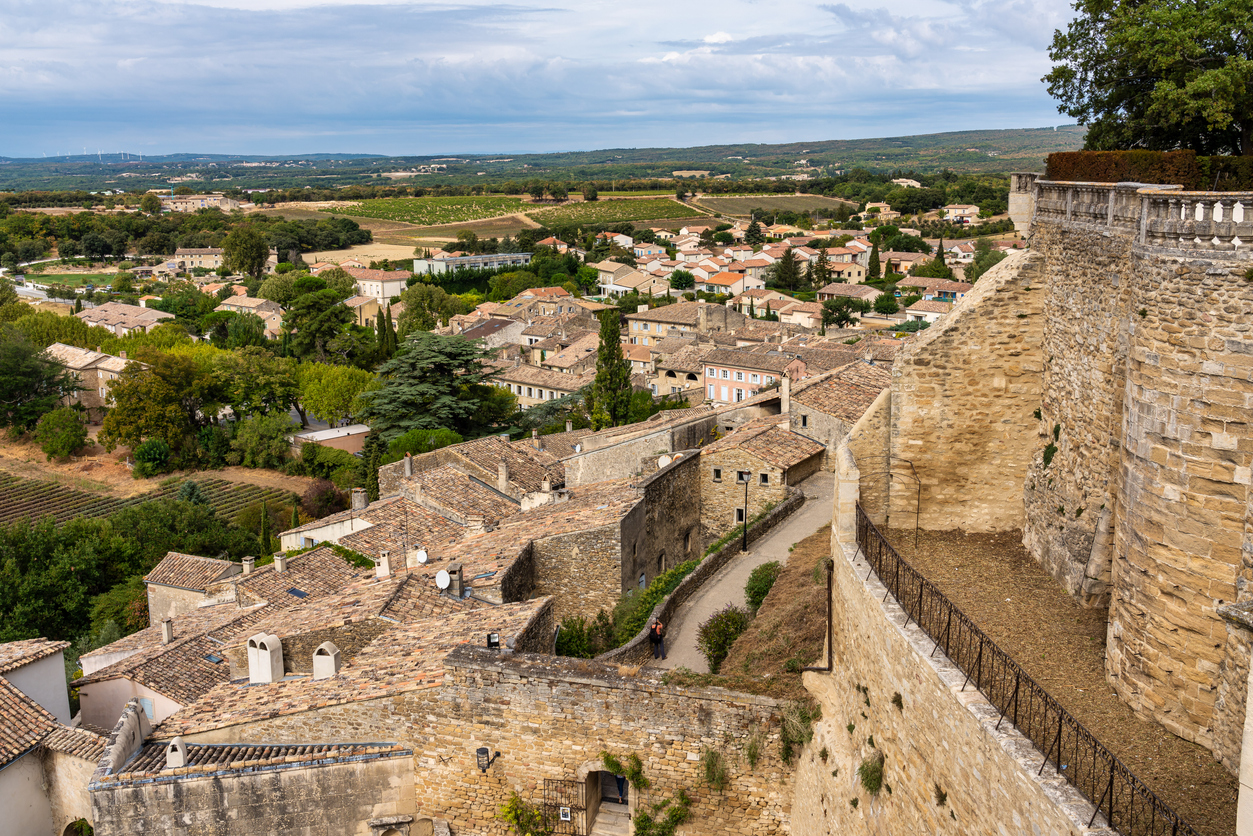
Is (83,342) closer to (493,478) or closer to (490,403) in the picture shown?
(490,403)

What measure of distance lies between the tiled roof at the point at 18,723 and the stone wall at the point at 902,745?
12756 millimetres

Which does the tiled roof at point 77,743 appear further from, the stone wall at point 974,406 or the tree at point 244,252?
the tree at point 244,252

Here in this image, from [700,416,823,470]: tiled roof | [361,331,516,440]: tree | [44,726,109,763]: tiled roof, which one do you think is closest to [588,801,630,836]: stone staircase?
[44,726,109,763]: tiled roof

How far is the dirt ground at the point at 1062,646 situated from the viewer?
22.6 feet

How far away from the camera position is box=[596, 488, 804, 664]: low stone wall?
14.7 m

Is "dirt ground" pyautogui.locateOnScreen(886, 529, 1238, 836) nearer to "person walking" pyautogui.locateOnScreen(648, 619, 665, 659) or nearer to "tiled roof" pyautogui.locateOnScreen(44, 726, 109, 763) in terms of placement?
"person walking" pyautogui.locateOnScreen(648, 619, 665, 659)

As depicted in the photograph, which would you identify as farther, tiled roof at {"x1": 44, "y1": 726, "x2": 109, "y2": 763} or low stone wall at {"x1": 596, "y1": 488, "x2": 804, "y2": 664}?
tiled roof at {"x1": 44, "y1": 726, "x2": 109, "y2": 763}

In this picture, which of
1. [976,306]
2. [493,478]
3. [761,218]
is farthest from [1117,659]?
[761,218]

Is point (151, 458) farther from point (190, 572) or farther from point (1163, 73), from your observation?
point (1163, 73)

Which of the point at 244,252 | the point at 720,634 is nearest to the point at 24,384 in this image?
the point at 720,634

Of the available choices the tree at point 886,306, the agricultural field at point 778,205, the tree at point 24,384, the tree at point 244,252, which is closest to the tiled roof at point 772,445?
the tree at point 24,384

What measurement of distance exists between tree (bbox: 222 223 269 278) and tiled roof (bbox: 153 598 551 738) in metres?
122

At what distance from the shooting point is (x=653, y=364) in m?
66.0

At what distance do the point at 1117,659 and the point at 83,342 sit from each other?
8109 centimetres
